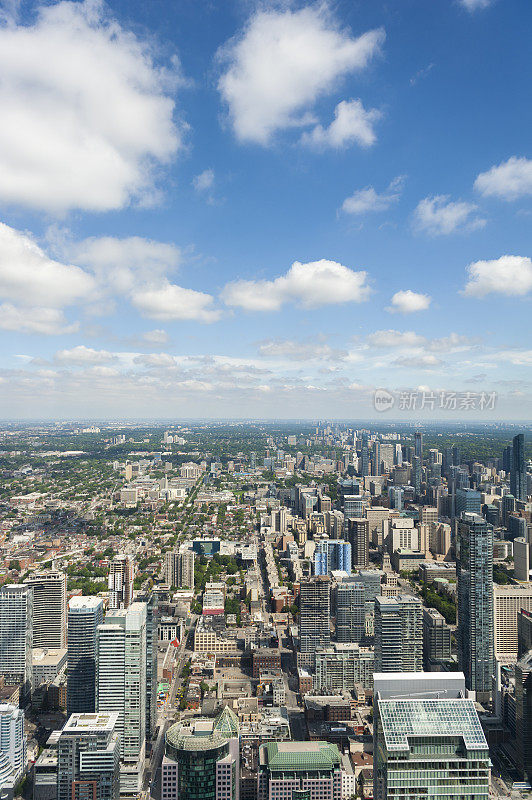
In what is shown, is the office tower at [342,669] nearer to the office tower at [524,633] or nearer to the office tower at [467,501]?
the office tower at [524,633]

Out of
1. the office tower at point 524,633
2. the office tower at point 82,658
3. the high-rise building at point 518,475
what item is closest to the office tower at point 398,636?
the office tower at point 524,633

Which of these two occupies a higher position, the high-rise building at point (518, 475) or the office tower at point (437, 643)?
the high-rise building at point (518, 475)

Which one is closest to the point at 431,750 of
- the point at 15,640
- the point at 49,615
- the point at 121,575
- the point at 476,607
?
the point at 476,607

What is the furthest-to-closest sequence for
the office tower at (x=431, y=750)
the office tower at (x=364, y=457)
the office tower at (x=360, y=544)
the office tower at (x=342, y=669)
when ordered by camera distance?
the office tower at (x=364, y=457)
the office tower at (x=360, y=544)
the office tower at (x=342, y=669)
the office tower at (x=431, y=750)

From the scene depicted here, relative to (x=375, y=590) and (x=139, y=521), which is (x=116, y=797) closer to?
(x=375, y=590)

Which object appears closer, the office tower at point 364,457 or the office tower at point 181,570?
the office tower at point 181,570

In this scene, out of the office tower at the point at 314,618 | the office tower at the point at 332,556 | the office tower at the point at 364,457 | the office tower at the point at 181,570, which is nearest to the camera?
the office tower at the point at 314,618

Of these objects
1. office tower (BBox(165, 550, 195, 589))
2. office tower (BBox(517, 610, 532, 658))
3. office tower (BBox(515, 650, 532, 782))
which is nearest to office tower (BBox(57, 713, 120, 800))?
office tower (BBox(515, 650, 532, 782))
